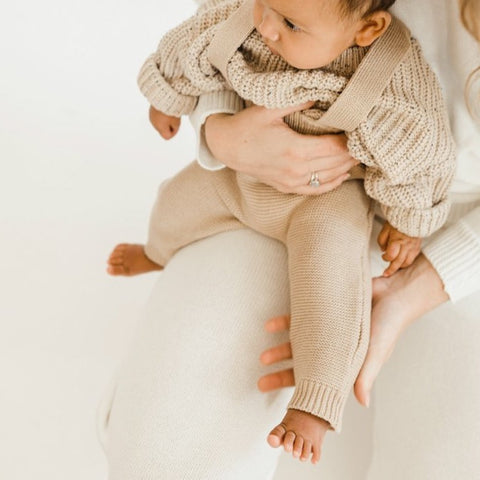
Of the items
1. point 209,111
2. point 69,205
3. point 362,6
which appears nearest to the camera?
point 362,6

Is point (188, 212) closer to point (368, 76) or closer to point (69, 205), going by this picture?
point (368, 76)

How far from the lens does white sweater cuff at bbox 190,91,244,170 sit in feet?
3.24

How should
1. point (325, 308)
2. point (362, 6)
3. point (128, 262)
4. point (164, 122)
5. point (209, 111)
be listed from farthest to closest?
1. point (128, 262)
2. point (164, 122)
3. point (209, 111)
4. point (325, 308)
5. point (362, 6)

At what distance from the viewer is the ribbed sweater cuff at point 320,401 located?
830 millimetres

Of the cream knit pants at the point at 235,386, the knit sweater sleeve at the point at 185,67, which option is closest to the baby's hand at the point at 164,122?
the knit sweater sleeve at the point at 185,67

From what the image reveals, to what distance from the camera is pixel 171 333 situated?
955 millimetres

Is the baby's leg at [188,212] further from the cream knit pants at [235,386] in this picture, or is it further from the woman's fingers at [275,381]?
the woman's fingers at [275,381]

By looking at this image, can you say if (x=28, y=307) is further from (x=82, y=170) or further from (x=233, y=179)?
(x=233, y=179)

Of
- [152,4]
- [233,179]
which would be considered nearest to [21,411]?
[233,179]

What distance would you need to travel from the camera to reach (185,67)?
3.11 ft

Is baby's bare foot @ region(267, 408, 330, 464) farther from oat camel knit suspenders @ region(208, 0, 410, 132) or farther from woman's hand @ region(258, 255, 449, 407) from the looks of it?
oat camel knit suspenders @ region(208, 0, 410, 132)

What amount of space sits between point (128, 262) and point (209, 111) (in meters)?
0.39

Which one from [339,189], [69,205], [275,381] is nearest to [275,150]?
[339,189]

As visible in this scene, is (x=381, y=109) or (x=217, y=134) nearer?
(x=381, y=109)
